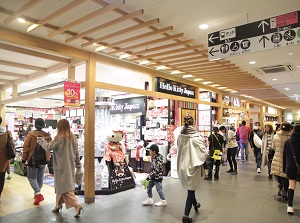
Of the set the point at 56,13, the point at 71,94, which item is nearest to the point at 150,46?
the point at 71,94

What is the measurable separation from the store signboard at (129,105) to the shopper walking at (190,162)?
16.1ft

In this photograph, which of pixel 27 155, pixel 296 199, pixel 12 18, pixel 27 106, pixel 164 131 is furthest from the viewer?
pixel 27 106

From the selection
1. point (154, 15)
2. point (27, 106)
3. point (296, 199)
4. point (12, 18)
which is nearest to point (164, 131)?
point (296, 199)

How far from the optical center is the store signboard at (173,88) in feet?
21.3

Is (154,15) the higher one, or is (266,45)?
(154,15)

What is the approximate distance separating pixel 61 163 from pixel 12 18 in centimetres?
223

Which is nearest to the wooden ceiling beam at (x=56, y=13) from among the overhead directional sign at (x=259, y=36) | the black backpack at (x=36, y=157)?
the overhead directional sign at (x=259, y=36)

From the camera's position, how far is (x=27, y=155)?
4.50 m

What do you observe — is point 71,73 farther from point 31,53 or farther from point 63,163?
point 63,163

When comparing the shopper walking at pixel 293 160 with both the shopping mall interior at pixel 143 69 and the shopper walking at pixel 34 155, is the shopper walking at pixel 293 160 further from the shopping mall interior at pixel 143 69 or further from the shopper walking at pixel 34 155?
the shopper walking at pixel 34 155

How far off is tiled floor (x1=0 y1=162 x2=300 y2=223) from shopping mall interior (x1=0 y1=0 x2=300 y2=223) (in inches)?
0.8

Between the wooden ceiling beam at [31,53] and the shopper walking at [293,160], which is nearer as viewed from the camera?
the shopper walking at [293,160]

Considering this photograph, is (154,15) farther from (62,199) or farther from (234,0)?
(62,199)

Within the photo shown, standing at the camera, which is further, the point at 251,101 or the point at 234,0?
the point at 251,101
